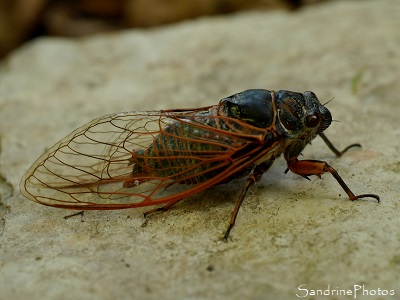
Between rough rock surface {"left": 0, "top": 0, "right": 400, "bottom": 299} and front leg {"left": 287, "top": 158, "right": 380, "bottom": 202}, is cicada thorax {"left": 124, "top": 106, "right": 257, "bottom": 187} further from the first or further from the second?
front leg {"left": 287, "top": 158, "right": 380, "bottom": 202}

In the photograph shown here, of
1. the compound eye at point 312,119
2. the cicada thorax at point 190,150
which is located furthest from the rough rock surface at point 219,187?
the compound eye at point 312,119

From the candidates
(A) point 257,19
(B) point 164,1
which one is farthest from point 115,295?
(B) point 164,1

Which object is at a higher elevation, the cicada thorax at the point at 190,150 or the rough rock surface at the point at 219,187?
the cicada thorax at the point at 190,150

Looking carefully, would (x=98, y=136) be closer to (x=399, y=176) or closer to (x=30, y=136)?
(x=30, y=136)

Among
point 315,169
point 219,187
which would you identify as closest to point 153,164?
point 219,187

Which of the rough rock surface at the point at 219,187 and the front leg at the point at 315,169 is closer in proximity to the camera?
the rough rock surface at the point at 219,187

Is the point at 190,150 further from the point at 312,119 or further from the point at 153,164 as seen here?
the point at 312,119

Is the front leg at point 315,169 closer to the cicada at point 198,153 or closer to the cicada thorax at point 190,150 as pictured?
the cicada at point 198,153
